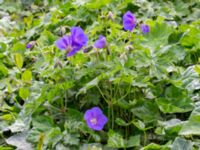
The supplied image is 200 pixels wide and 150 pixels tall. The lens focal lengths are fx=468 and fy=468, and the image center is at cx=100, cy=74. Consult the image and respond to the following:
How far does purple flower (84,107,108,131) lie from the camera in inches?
55.3

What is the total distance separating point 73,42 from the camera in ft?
4.87

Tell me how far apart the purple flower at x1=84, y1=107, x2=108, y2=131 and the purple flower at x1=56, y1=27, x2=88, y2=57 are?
195 millimetres

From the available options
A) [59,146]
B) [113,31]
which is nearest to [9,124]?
[59,146]

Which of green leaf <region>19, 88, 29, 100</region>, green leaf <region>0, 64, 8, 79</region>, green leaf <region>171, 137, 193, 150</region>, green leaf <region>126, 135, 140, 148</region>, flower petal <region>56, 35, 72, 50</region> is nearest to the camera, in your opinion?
green leaf <region>171, 137, 193, 150</region>

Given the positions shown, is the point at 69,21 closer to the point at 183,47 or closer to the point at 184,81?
the point at 183,47

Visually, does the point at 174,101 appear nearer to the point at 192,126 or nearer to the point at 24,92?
the point at 192,126

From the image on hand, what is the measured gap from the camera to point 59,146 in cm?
139

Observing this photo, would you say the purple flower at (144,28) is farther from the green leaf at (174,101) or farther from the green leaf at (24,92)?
the green leaf at (24,92)

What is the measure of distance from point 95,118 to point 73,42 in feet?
0.85

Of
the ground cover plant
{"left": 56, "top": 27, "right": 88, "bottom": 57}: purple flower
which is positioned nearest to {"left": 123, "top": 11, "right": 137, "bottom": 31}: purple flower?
the ground cover plant

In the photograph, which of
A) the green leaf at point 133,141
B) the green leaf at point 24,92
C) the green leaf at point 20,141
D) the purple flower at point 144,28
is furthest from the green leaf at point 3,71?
the green leaf at point 133,141

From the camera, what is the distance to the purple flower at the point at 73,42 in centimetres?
148

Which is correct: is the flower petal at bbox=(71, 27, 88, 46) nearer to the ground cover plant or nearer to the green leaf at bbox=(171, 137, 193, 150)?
the ground cover plant

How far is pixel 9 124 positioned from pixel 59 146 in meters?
0.25
